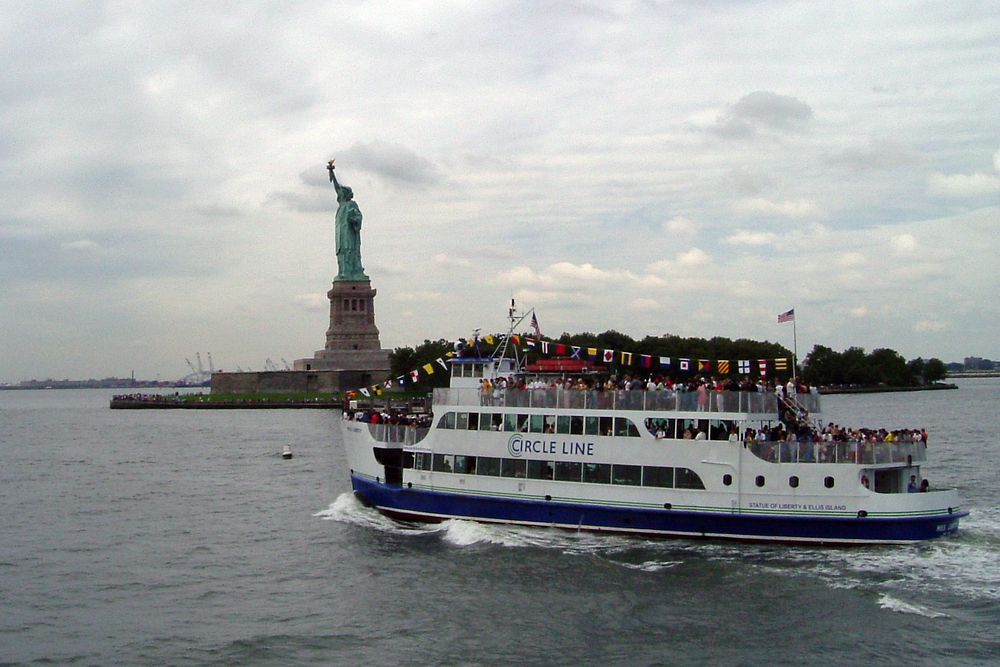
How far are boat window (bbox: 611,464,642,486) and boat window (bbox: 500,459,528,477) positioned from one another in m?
3.15

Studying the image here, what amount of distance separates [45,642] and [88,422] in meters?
→ 99.0

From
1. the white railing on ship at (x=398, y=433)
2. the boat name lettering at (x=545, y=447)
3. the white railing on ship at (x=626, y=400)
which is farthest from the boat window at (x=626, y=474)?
the white railing on ship at (x=398, y=433)

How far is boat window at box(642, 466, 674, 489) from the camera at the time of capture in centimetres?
3212

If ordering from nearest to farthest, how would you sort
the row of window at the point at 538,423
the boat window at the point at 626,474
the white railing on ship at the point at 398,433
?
1. the boat window at the point at 626,474
2. the row of window at the point at 538,423
3. the white railing on ship at the point at 398,433

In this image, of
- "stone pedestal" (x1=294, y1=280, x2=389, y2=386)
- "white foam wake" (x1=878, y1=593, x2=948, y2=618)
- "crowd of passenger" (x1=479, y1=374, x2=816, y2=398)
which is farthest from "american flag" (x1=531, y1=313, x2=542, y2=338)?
"stone pedestal" (x1=294, y1=280, x2=389, y2=386)

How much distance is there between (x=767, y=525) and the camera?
3114cm

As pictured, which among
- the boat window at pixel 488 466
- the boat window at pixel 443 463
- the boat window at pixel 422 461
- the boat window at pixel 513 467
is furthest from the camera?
the boat window at pixel 422 461

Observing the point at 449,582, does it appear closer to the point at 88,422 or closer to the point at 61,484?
the point at 61,484

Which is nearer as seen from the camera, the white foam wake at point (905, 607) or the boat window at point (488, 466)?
the white foam wake at point (905, 607)

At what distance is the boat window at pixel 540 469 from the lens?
33844 mm

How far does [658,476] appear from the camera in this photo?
32219mm

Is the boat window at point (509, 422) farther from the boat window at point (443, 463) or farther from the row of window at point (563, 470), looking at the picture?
the boat window at point (443, 463)

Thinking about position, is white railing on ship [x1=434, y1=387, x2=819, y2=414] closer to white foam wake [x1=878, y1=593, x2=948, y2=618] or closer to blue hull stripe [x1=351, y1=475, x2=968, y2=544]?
blue hull stripe [x1=351, y1=475, x2=968, y2=544]

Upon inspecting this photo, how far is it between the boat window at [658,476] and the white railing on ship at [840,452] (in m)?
2.66
